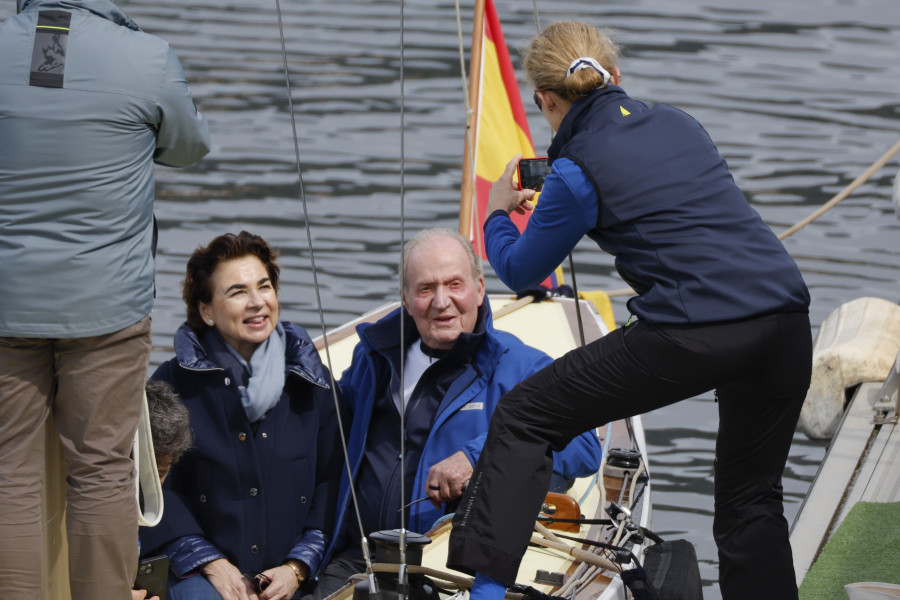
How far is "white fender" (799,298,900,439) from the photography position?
6.14 m

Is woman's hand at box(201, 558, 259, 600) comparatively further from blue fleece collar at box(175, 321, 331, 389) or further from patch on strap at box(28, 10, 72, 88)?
patch on strap at box(28, 10, 72, 88)

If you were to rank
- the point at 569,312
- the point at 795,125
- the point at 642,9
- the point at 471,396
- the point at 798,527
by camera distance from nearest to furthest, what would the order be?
the point at 471,396
the point at 798,527
the point at 569,312
the point at 795,125
the point at 642,9

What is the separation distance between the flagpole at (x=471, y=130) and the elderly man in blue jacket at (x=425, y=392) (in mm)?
1733

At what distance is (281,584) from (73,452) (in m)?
0.84

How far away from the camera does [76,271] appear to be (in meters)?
2.75

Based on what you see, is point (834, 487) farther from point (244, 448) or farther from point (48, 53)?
point (48, 53)

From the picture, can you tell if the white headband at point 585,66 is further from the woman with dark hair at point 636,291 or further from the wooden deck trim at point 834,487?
the wooden deck trim at point 834,487

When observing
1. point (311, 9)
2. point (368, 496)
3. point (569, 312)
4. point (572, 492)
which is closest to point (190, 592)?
point (368, 496)

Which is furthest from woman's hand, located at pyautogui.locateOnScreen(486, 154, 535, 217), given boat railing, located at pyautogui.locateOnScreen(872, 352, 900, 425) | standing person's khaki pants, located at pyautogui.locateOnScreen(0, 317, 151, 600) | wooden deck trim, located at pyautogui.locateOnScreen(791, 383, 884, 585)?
boat railing, located at pyautogui.locateOnScreen(872, 352, 900, 425)

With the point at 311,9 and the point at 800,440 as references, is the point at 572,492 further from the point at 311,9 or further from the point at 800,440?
the point at 311,9

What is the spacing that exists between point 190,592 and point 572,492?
1198mm

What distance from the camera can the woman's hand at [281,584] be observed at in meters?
3.43

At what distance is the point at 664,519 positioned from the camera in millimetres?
5902

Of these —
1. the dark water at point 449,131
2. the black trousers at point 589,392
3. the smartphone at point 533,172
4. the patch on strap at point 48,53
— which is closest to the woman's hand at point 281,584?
the black trousers at point 589,392
